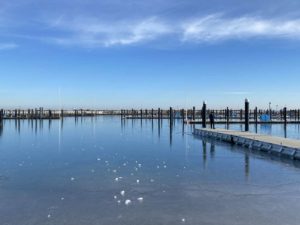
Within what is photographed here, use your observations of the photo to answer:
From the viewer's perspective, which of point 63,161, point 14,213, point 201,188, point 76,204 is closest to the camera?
point 14,213

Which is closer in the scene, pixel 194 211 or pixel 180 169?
pixel 194 211

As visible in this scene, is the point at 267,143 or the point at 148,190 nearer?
the point at 148,190

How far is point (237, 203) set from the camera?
36.4ft

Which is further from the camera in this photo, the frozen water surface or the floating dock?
the floating dock

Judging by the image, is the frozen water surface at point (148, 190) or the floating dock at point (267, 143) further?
the floating dock at point (267, 143)

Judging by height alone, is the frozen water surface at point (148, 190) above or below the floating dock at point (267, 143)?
below

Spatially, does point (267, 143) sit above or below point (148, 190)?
above

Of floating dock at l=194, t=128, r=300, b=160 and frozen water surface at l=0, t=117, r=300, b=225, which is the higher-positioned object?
floating dock at l=194, t=128, r=300, b=160

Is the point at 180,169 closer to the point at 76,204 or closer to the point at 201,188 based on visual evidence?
the point at 201,188

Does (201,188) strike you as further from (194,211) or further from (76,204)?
(76,204)

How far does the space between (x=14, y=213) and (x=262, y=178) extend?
29.1 feet

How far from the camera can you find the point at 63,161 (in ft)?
65.7

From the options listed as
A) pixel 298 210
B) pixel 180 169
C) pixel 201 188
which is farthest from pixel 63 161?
pixel 298 210

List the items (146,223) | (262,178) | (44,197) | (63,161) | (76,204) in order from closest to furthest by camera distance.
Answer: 1. (146,223)
2. (76,204)
3. (44,197)
4. (262,178)
5. (63,161)
